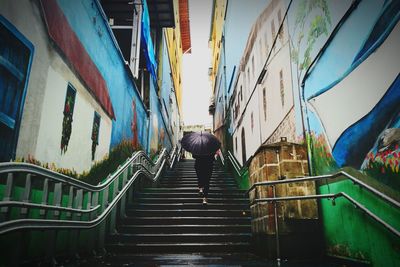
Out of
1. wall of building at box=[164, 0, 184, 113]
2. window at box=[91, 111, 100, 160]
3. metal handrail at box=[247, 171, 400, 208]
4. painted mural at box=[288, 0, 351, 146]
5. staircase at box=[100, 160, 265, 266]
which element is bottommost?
staircase at box=[100, 160, 265, 266]

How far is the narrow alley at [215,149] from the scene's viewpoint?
2.40 m

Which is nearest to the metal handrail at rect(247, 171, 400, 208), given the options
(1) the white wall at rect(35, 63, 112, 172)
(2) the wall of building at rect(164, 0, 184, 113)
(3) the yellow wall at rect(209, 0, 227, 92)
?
(1) the white wall at rect(35, 63, 112, 172)

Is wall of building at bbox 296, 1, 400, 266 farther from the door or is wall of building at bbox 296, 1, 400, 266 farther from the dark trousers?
the door

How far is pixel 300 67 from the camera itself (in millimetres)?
3979

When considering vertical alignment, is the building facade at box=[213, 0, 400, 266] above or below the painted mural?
below

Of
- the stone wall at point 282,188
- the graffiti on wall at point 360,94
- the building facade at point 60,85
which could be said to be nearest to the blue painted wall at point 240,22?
the graffiti on wall at point 360,94

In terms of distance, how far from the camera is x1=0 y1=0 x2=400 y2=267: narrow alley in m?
2.40

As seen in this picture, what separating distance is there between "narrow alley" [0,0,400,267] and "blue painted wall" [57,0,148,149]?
36mm

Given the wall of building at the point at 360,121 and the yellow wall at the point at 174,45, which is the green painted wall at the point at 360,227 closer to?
the wall of building at the point at 360,121

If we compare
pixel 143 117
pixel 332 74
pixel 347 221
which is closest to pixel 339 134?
pixel 332 74

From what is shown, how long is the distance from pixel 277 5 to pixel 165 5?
6.93m

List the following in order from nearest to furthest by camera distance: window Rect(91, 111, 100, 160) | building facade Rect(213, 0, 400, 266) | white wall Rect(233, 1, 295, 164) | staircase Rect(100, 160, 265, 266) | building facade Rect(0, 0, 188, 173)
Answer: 1. building facade Rect(213, 0, 400, 266)
2. building facade Rect(0, 0, 188, 173)
3. staircase Rect(100, 160, 265, 266)
4. window Rect(91, 111, 100, 160)
5. white wall Rect(233, 1, 295, 164)

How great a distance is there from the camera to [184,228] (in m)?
4.71

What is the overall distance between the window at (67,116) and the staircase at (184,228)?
1.61m
